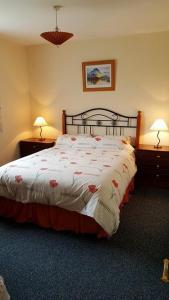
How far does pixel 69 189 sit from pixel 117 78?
2.44 meters

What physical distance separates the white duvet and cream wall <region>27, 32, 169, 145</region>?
4.36 ft

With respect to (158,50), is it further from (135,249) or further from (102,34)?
(135,249)

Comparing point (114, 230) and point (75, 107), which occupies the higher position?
point (75, 107)

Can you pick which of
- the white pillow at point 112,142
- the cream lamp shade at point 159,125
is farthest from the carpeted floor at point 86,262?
the cream lamp shade at point 159,125

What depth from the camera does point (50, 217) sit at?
2.60m

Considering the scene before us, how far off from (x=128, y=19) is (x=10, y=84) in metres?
2.40

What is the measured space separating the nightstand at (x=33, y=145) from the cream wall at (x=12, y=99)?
0.13 m

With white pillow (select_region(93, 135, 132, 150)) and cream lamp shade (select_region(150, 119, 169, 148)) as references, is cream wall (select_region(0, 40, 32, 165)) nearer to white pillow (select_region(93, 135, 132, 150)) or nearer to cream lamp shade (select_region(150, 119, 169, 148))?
white pillow (select_region(93, 135, 132, 150))

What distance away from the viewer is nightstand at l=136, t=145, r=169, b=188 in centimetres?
358

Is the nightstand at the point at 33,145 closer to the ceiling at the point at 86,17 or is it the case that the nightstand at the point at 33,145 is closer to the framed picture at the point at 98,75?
the framed picture at the point at 98,75

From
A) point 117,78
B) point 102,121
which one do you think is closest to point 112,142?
point 102,121

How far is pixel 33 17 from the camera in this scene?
2.88 m

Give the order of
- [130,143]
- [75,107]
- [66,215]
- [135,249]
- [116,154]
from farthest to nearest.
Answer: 1. [75,107]
2. [130,143]
3. [116,154]
4. [66,215]
5. [135,249]

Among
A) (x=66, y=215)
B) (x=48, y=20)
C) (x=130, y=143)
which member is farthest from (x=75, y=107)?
(x=66, y=215)
